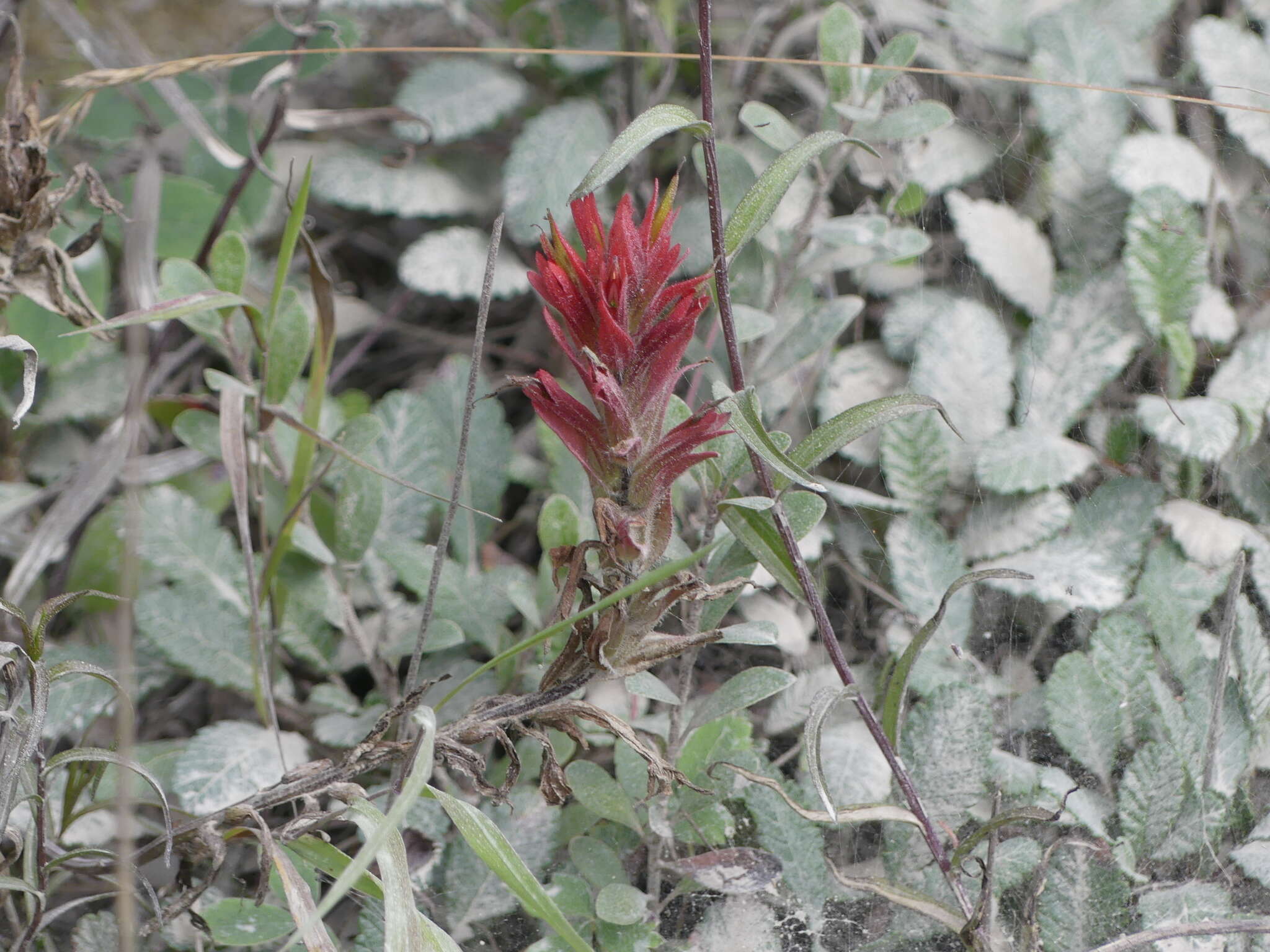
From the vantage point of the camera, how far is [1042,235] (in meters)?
1.20

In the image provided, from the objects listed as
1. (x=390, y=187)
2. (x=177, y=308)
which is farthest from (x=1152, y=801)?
(x=390, y=187)

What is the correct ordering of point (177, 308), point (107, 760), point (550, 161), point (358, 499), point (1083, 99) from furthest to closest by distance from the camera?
point (550, 161)
point (1083, 99)
point (358, 499)
point (177, 308)
point (107, 760)

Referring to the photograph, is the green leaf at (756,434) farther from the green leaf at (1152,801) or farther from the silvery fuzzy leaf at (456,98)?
the silvery fuzzy leaf at (456,98)

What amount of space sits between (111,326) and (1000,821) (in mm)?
771

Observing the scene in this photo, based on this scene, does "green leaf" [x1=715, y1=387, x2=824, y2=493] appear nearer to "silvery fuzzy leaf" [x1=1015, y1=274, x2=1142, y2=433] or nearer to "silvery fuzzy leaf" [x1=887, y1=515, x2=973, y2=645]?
"silvery fuzzy leaf" [x1=887, y1=515, x2=973, y2=645]

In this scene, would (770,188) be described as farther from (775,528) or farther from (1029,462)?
(1029,462)

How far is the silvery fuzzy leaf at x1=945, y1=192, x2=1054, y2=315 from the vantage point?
114 cm

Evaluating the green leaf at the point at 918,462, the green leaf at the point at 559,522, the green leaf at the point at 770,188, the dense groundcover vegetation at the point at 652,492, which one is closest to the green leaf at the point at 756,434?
the dense groundcover vegetation at the point at 652,492

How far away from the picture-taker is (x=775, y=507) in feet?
2.41

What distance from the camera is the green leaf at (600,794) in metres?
0.81

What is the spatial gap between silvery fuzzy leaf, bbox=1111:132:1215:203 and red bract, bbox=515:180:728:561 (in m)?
0.73

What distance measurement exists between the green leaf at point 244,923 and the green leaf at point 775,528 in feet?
1.49

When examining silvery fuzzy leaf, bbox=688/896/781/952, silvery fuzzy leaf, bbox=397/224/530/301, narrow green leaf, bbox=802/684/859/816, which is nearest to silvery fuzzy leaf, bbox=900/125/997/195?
silvery fuzzy leaf, bbox=397/224/530/301

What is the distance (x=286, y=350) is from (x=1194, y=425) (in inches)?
34.9
